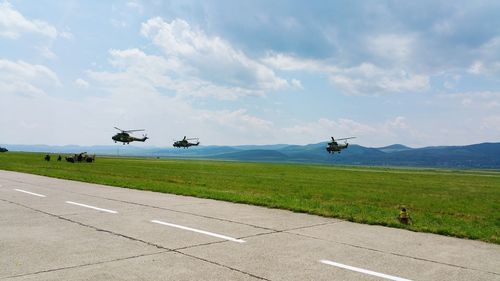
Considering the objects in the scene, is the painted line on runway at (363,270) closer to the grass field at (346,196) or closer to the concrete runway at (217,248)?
the concrete runway at (217,248)

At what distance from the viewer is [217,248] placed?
905 centimetres

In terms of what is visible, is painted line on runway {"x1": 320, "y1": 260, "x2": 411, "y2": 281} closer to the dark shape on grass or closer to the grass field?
the grass field

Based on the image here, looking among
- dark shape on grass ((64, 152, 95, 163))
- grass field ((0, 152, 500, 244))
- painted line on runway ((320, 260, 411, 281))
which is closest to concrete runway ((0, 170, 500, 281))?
painted line on runway ((320, 260, 411, 281))

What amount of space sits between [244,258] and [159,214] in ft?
20.1

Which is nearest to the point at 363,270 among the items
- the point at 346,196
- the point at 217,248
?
the point at 217,248

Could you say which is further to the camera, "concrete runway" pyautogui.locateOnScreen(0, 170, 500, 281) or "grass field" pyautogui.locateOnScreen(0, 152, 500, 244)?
"grass field" pyautogui.locateOnScreen(0, 152, 500, 244)

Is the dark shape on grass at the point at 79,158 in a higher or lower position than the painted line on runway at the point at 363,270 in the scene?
higher

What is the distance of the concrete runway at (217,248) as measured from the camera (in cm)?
730

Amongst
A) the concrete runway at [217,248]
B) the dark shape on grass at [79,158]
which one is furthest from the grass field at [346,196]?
the dark shape on grass at [79,158]

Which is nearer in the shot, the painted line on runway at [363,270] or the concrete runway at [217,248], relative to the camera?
the painted line on runway at [363,270]

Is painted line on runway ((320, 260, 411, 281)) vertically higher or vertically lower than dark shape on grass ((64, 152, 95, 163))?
lower

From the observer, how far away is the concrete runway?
730 cm

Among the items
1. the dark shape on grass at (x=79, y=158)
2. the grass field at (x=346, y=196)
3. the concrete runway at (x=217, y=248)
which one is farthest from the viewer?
the dark shape on grass at (x=79, y=158)

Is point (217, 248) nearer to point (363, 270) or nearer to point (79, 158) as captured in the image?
point (363, 270)
